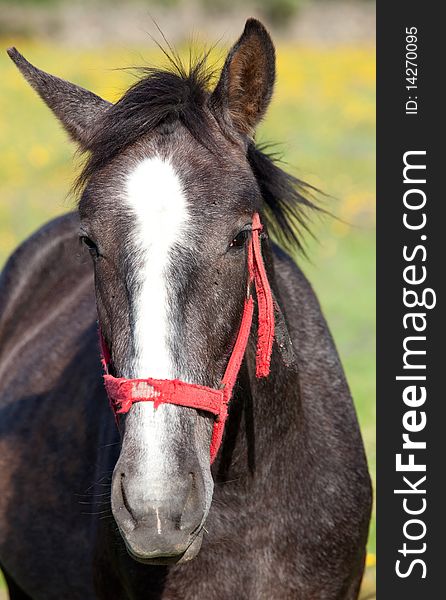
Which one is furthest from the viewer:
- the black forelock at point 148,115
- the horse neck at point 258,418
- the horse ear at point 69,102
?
the horse ear at point 69,102

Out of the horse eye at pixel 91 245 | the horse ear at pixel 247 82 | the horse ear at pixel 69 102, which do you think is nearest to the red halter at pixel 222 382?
the horse eye at pixel 91 245

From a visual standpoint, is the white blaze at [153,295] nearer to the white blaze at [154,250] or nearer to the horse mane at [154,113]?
the white blaze at [154,250]

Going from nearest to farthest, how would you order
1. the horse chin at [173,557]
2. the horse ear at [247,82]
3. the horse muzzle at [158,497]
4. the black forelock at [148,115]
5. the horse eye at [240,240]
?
the horse muzzle at [158,497] < the horse chin at [173,557] < the horse eye at [240,240] < the black forelock at [148,115] < the horse ear at [247,82]

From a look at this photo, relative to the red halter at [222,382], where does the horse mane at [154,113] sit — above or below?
above

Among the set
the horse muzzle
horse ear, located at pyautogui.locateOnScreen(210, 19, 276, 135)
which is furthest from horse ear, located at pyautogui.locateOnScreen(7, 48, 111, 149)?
the horse muzzle

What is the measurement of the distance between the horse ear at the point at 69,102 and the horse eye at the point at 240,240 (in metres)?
0.80

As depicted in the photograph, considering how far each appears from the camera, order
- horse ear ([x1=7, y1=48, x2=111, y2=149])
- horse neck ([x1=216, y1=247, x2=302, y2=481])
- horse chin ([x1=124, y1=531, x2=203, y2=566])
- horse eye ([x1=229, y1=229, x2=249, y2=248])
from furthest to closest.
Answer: horse ear ([x1=7, y1=48, x2=111, y2=149]), horse neck ([x1=216, y1=247, x2=302, y2=481]), horse eye ([x1=229, y1=229, x2=249, y2=248]), horse chin ([x1=124, y1=531, x2=203, y2=566])

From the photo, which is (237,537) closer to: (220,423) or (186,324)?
(220,423)

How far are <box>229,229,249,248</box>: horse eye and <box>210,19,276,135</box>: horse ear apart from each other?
1.65 feet

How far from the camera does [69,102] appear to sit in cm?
378

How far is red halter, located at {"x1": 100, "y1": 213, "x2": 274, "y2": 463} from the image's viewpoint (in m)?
2.92

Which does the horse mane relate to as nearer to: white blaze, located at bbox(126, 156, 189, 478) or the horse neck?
white blaze, located at bbox(126, 156, 189, 478)

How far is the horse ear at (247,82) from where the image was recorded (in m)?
3.48

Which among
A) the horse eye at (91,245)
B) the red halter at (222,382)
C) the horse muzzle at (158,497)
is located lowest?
the horse muzzle at (158,497)
